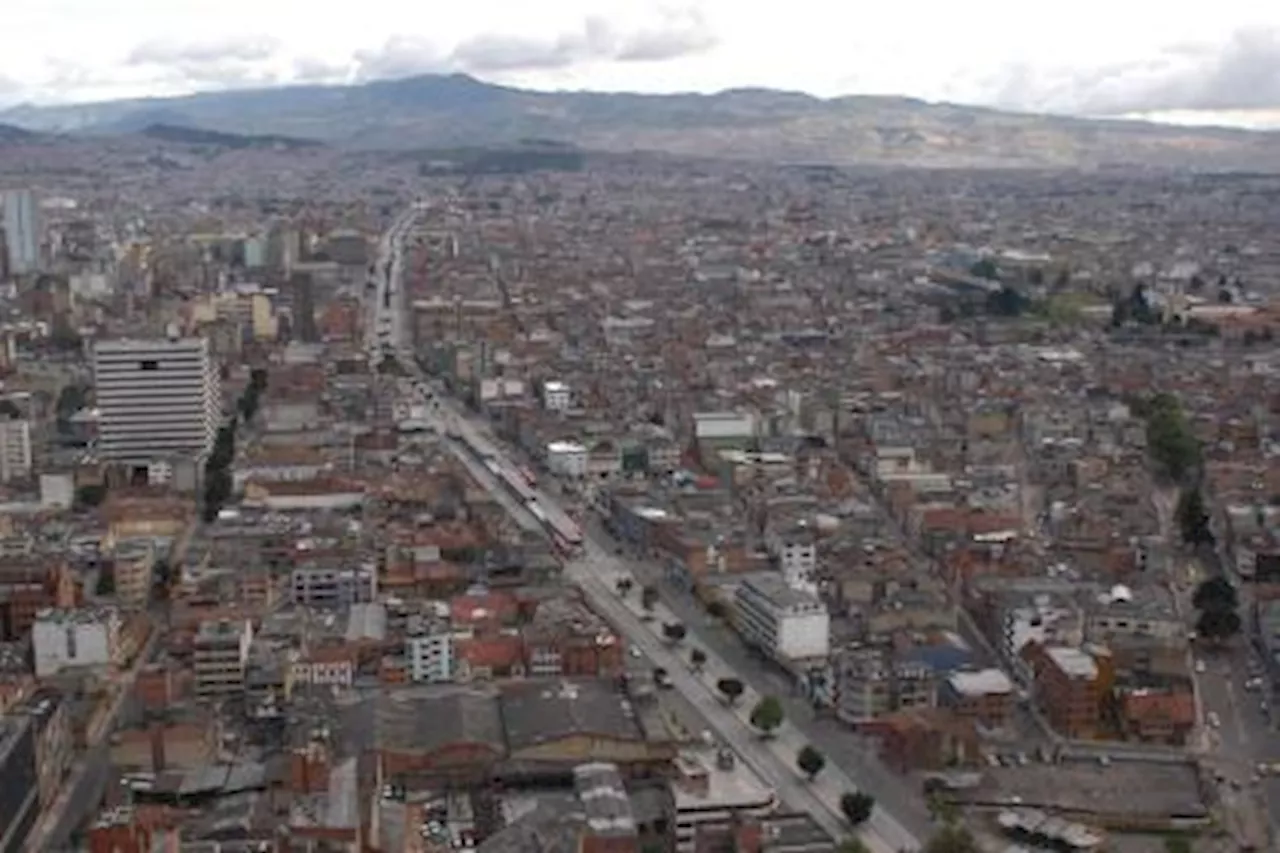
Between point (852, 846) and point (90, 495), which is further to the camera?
point (90, 495)

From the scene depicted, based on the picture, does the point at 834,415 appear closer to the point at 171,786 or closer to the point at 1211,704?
the point at 1211,704

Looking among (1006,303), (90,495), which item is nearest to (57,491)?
(90,495)

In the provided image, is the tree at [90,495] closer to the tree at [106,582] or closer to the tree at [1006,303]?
the tree at [106,582]

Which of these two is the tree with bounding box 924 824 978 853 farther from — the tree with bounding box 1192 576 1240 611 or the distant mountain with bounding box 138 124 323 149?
the distant mountain with bounding box 138 124 323 149

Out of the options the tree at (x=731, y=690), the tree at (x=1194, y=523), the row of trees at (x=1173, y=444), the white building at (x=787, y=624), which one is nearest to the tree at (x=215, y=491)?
the white building at (x=787, y=624)

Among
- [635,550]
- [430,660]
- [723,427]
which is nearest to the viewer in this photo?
[430,660]

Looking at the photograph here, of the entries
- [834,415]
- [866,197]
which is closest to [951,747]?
[834,415]

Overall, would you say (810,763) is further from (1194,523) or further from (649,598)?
(1194,523)
